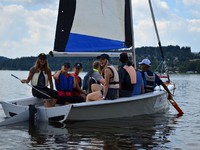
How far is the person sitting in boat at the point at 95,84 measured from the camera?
1005 cm

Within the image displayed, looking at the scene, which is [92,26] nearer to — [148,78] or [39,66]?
[148,78]

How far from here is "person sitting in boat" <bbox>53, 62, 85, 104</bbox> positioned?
10.5 m

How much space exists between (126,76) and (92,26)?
2.69 metres

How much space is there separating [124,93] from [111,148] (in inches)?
127

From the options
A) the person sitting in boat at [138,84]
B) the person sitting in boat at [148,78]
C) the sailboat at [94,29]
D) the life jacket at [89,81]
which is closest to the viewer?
the life jacket at [89,81]

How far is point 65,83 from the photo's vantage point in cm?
1065

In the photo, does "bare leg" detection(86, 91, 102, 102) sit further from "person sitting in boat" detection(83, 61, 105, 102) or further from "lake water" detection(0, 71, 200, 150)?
"lake water" detection(0, 71, 200, 150)

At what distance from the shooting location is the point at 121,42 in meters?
12.5

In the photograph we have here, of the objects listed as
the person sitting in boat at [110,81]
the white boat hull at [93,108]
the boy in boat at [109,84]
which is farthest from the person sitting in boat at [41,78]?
the person sitting in boat at [110,81]

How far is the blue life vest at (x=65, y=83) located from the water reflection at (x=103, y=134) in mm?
1125

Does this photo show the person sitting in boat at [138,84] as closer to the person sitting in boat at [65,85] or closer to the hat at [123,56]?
the hat at [123,56]

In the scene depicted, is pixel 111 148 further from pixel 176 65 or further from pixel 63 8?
pixel 176 65

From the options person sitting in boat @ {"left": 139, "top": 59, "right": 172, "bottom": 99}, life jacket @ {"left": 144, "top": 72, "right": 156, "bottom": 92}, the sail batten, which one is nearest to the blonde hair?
the sail batten

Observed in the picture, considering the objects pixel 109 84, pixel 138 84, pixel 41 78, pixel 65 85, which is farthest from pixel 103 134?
pixel 138 84
